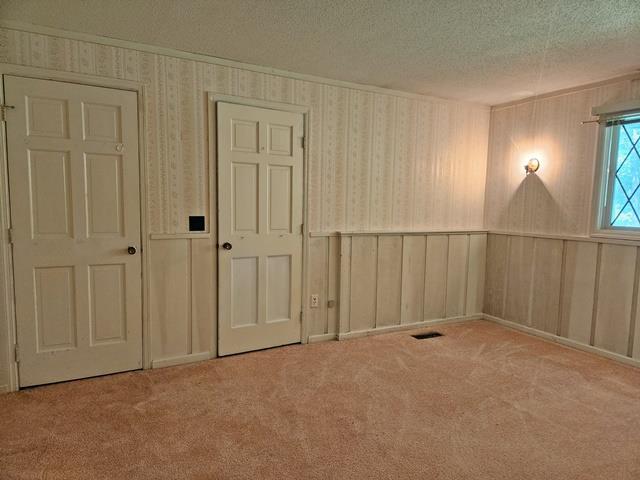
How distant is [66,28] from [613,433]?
421 cm

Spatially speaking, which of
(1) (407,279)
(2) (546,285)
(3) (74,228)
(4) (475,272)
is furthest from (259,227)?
(2) (546,285)

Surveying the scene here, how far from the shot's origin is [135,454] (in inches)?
79.8

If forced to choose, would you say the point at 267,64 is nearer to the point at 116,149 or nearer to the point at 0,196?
the point at 116,149

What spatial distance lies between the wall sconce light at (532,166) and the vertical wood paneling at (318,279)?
7.29 ft

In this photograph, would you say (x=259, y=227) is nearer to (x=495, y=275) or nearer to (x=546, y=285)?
(x=495, y=275)

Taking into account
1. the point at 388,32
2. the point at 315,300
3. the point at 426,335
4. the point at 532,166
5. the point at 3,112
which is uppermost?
the point at 388,32

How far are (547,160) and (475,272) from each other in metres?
1.40

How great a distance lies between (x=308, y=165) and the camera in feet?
11.8

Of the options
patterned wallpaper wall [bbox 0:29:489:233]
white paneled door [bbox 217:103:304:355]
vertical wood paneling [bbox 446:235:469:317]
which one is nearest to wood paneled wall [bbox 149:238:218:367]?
white paneled door [bbox 217:103:304:355]

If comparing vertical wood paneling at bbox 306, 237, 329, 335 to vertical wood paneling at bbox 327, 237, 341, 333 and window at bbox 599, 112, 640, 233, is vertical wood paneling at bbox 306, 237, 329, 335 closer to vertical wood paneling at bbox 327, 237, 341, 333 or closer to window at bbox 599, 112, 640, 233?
vertical wood paneling at bbox 327, 237, 341, 333

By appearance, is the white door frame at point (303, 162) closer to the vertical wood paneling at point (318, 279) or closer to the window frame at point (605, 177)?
the vertical wood paneling at point (318, 279)

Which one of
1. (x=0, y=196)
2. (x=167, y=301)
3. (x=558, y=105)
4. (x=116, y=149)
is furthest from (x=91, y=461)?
(x=558, y=105)

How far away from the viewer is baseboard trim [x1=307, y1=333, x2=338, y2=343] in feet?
12.2

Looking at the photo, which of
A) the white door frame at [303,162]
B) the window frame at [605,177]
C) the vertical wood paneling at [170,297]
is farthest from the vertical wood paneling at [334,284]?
the window frame at [605,177]
